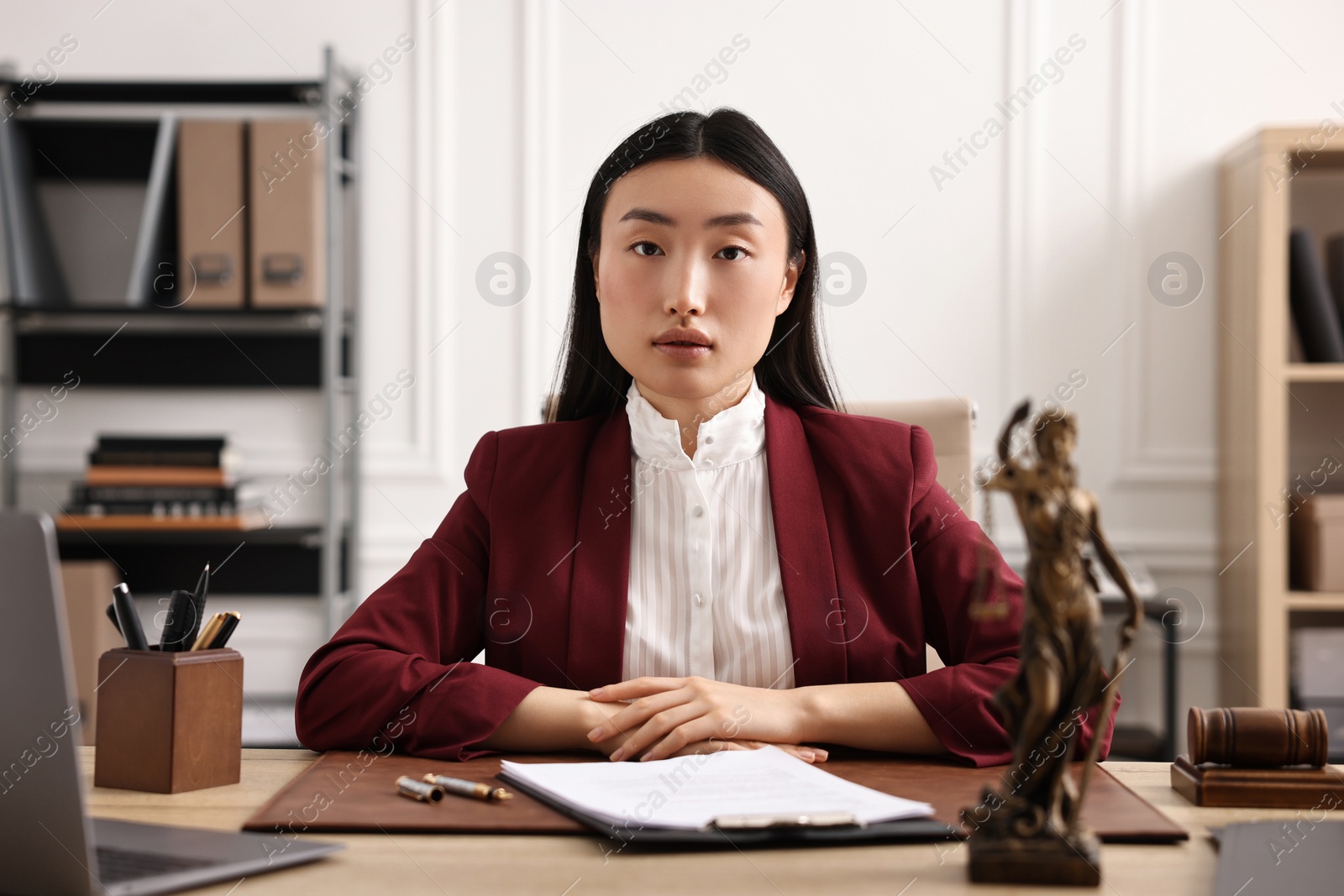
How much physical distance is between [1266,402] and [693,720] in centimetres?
217

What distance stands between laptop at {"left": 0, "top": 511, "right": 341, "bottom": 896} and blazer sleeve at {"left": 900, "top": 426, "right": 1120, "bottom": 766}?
643 millimetres

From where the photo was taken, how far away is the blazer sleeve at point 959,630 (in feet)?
3.62

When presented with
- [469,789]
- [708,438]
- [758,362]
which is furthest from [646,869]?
[758,362]

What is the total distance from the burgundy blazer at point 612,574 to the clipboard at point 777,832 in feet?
1.23

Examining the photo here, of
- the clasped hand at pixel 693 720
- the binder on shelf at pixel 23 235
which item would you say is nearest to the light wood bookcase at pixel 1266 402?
the clasped hand at pixel 693 720

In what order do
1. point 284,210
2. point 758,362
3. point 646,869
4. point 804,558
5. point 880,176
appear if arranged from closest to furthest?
point 646,869 → point 804,558 → point 758,362 → point 284,210 → point 880,176

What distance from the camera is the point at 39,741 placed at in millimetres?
663

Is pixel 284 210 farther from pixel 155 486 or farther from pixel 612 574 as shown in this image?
pixel 612 574

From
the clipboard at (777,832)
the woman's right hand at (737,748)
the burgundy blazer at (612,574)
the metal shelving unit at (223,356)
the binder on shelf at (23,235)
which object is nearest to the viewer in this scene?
the clipboard at (777,832)

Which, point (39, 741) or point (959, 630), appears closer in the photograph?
point (39, 741)

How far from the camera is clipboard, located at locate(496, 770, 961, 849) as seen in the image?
0.81m

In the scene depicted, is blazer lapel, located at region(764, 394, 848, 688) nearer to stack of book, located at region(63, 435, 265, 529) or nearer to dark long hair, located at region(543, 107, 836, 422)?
dark long hair, located at region(543, 107, 836, 422)

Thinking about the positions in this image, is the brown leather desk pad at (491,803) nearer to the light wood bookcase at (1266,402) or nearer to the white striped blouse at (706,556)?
the white striped blouse at (706,556)

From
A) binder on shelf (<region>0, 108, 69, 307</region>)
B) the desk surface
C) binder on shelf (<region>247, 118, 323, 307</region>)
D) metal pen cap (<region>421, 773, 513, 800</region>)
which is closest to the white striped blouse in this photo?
metal pen cap (<region>421, 773, 513, 800</region>)
